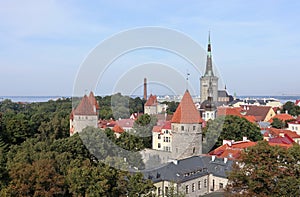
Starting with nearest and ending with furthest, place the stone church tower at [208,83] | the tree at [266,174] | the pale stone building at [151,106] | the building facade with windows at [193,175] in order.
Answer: the tree at [266,174] → the building facade with windows at [193,175] → the pale stone building at [151,106] → the stone church tower at [208,83]

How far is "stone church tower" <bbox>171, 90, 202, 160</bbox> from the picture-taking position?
26.2 m

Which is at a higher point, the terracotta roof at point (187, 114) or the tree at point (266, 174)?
the terracotta roof at point (187, 114)

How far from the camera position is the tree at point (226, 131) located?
3098 cm

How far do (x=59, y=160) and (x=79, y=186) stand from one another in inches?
196

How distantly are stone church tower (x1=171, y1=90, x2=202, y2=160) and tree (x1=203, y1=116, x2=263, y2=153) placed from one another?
9.54ft

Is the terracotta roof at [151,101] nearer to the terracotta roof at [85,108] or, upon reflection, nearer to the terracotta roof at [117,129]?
the terracotta roof at [117,129]

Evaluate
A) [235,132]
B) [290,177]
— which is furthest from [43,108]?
[290,177]

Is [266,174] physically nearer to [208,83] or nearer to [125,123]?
[125,123]

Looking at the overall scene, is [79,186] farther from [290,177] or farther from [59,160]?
[290,177]

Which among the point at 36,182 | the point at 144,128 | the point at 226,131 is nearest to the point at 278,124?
the point at 226,131

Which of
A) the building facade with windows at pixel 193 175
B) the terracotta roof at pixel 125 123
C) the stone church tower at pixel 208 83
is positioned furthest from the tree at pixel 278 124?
the building facade with windows at pixel 193 175

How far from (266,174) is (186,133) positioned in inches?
419

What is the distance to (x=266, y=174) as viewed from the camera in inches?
626

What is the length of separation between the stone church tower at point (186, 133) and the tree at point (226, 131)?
2.91m
